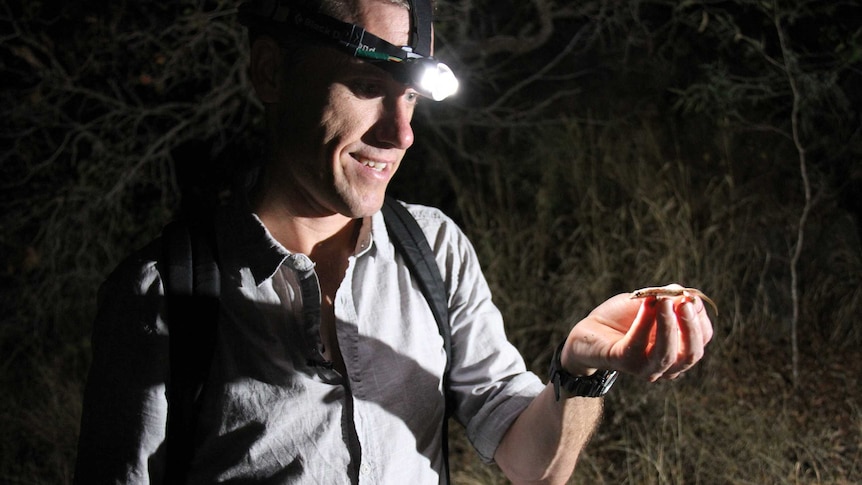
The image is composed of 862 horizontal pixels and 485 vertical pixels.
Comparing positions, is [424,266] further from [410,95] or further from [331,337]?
[410,95]

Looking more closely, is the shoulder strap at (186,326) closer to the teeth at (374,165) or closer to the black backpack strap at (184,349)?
the black backpack strap at (184,349)

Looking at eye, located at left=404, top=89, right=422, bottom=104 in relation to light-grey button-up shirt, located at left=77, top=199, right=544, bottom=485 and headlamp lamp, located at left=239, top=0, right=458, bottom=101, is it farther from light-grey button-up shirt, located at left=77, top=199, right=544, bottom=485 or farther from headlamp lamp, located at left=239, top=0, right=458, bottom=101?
light-grey button-up shirt, located at left=77, top=199, right=544, bottom=485

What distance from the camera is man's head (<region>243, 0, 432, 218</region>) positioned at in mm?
1407

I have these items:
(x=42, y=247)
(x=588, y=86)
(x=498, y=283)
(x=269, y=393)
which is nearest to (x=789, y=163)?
(x=588, y=86)

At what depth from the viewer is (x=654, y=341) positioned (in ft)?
3.75

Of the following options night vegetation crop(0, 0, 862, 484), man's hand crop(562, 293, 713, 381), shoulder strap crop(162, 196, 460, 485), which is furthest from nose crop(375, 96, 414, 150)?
night vegetation crop(0, 0, 862, 484)

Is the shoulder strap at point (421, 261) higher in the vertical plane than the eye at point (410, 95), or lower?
lower

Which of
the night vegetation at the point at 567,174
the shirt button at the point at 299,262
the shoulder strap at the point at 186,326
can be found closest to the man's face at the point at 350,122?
the shirt button at the point at 299,262

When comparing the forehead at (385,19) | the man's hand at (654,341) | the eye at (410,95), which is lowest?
the man's hand at (654,341)

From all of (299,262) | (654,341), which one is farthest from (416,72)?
(654,341)

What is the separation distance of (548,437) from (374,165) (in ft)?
2.16

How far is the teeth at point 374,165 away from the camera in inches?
56.6

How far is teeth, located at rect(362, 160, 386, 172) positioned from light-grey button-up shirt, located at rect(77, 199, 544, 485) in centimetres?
18

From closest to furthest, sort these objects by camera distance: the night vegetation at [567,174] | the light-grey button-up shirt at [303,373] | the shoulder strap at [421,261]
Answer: the light-grey button-up shirt at [303,373] → the shoulder strap at [421,261] → the night vegetation at [567,174]
